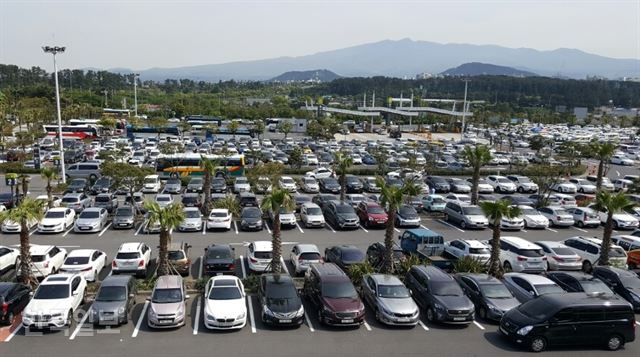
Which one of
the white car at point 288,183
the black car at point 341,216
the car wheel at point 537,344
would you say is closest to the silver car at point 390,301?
the car wheel at point 537,344

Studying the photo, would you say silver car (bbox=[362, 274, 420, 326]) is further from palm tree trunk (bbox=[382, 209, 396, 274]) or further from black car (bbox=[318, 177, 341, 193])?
black car (bbox=[318, 177, 341, 193])

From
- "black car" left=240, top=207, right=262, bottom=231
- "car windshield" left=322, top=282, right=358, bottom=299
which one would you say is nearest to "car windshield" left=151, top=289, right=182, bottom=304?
"car windshield" left=322, top=282, right=358, bottom=299

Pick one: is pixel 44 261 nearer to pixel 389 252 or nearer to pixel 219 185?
pixel 389 252

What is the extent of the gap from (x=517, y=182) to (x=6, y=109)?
81561 millimetres

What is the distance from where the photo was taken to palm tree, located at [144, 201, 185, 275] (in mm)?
19906

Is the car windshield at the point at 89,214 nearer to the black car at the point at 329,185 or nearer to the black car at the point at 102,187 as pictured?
the black car at the point at 102,187

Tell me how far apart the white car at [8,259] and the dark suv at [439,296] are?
16.3 m

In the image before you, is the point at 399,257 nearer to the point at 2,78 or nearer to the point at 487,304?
the point at 487,304

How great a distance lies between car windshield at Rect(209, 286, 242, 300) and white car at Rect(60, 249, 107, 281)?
5.97m

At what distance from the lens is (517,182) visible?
46.8 meters

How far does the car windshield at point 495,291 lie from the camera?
737 inches

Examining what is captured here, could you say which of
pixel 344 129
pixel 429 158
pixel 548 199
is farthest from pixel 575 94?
pixel 548 199

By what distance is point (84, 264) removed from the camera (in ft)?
69.8

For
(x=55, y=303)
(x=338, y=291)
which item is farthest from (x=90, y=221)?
(x=338, y=291)
